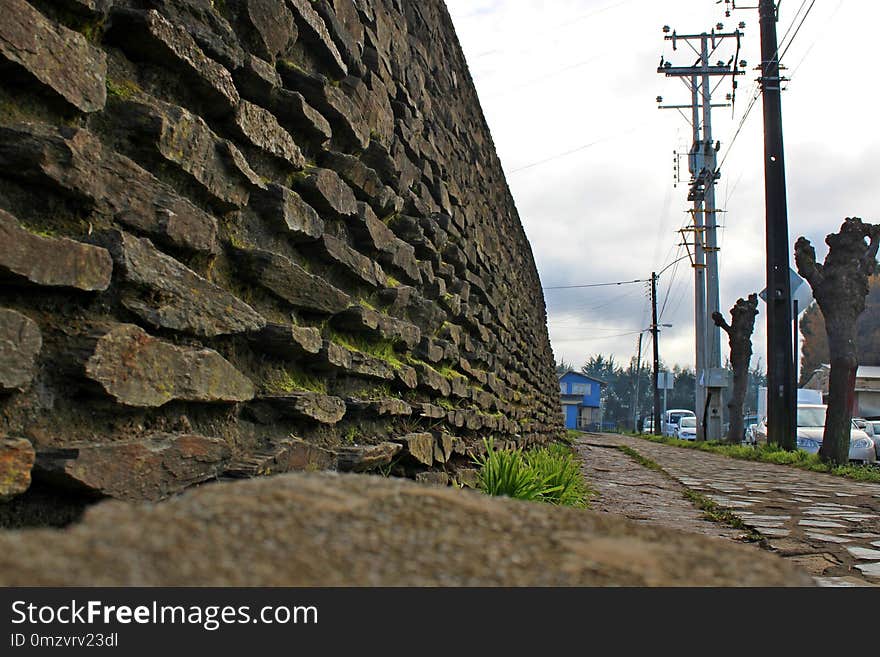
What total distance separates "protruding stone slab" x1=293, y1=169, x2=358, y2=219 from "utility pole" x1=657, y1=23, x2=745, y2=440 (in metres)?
19.2

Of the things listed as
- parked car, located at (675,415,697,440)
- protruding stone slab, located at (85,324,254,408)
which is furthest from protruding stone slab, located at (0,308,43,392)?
parked car, located at (675,415,697,440)

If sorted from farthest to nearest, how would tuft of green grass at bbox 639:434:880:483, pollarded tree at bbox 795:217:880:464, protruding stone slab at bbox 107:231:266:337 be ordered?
1. pollarded tree at bbox 795:217:880:464
2. tuft of green grass at bbox 639:434:880:483
3. protruding stone slab at bbox 107:231:266:337

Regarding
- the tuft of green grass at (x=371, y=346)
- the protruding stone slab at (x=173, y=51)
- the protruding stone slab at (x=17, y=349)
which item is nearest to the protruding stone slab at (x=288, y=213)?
the protruding stone slab at (x=173, y=51)

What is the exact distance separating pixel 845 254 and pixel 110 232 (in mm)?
11042

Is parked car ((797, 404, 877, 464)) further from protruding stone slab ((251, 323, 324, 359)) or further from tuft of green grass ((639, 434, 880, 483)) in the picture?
protruding stone slab ((251, 323, 324, 359))

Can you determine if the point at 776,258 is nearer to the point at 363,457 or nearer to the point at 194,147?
the point at 363,457

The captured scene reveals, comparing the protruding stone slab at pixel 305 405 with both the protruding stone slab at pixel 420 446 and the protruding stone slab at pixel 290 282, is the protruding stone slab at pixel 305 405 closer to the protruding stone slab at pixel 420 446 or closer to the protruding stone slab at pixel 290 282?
the protruding stone slab at pixel 290 282

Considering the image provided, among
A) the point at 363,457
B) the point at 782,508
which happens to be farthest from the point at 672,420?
the point at 363,457

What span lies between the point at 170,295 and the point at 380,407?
4.25 ft

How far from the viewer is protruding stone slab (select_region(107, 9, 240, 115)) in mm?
1576

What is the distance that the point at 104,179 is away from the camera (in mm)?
1460

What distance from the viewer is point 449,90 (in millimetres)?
4555

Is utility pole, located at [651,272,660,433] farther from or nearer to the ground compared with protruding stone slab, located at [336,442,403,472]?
farther from the ground

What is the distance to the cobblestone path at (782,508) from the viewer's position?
3.47 metres
